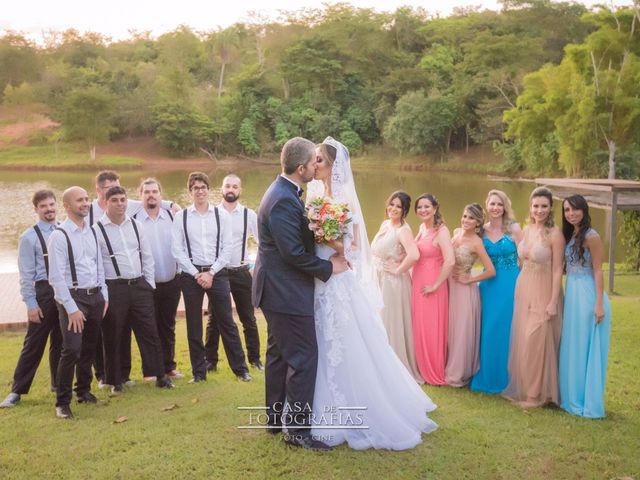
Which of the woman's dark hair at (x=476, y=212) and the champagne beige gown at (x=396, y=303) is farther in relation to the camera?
the champagne beige gown at (x=396, y=303)

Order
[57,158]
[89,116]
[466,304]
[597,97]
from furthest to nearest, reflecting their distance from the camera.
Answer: [57,158] < [89,116] < [597,97] < [466,304]

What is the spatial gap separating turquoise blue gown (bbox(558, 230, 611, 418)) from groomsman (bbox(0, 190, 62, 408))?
13.6 feet

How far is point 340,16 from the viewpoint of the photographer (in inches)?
2441

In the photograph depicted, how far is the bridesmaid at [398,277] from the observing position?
5.64 meters

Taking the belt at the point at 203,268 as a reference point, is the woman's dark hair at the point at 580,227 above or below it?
above

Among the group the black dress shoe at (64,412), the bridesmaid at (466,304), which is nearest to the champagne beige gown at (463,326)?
the bridesmaid at (466,304)

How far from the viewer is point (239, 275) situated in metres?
6.30

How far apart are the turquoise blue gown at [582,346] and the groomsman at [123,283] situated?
3.39 m

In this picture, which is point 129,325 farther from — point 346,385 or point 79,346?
point 346,385

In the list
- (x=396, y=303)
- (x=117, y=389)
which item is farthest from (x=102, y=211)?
(x=396, y=303)

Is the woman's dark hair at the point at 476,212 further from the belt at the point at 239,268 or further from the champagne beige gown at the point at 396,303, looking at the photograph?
the belt at the point at 239,268

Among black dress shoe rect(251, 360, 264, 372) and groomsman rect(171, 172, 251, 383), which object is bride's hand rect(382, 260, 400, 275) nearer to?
groomsman rect(171, 172, 251, 383)

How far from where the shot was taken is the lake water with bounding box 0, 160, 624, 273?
2281 centimetres

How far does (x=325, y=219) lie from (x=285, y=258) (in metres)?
0.36
